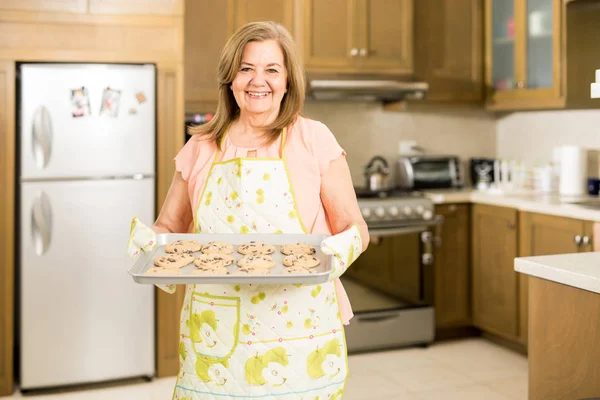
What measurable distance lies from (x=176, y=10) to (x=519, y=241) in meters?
2.14

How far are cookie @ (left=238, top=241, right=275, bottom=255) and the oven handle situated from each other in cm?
217

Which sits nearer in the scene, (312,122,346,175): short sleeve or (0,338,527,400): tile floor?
(312,122,346,175): short sleeve

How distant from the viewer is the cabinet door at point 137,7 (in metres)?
3.29

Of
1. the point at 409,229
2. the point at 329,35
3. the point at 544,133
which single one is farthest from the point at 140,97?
the point at 544,133

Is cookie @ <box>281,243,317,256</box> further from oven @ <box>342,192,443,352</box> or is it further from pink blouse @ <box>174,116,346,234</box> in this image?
oven @ <box>342,192,443,352</box>

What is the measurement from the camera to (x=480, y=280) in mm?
3982

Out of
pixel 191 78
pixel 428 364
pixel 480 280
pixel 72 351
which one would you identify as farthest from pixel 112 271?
pixel 480 280

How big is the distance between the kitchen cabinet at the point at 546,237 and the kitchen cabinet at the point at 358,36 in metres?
1.22

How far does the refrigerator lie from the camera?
3.21 meters

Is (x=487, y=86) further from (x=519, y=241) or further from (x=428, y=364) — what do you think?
(x=428, y=364)

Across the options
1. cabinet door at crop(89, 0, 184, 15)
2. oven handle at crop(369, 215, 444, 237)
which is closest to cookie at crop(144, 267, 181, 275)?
cabinet door at crop(89, 0, 184, 15)

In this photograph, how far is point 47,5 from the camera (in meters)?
3.23

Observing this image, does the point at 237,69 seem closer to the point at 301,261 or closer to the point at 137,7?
the point at 301,261

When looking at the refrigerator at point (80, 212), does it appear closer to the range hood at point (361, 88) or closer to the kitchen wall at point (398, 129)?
the range hood at point (361, 88)
